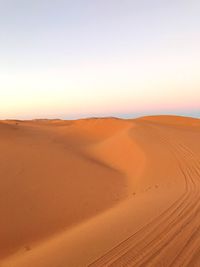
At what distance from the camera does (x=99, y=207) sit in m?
8.19

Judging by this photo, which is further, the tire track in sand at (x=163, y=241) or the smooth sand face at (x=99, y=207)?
the smooth sand face at (x=99, y=207)

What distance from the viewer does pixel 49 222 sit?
7191 mm

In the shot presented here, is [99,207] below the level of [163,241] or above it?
below

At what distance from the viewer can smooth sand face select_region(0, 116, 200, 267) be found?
485 cm

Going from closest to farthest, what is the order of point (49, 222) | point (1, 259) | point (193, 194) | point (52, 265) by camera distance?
point (52, 265)
point (1, 259)
point (49, 222)
point (193, 194)

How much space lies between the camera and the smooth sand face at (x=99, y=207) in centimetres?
485

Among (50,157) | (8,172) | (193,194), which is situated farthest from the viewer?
(50,157)

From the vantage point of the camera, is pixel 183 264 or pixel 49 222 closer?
pixel 183 264

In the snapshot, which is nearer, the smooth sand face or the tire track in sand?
the tire track in sand

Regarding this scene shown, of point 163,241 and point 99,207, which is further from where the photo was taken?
point 99,207

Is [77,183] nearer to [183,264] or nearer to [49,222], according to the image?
[49,222]

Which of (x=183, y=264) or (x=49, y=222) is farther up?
(x=183, y=264)

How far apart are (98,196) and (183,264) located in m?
4.89

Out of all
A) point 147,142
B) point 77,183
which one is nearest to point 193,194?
point 77,183
